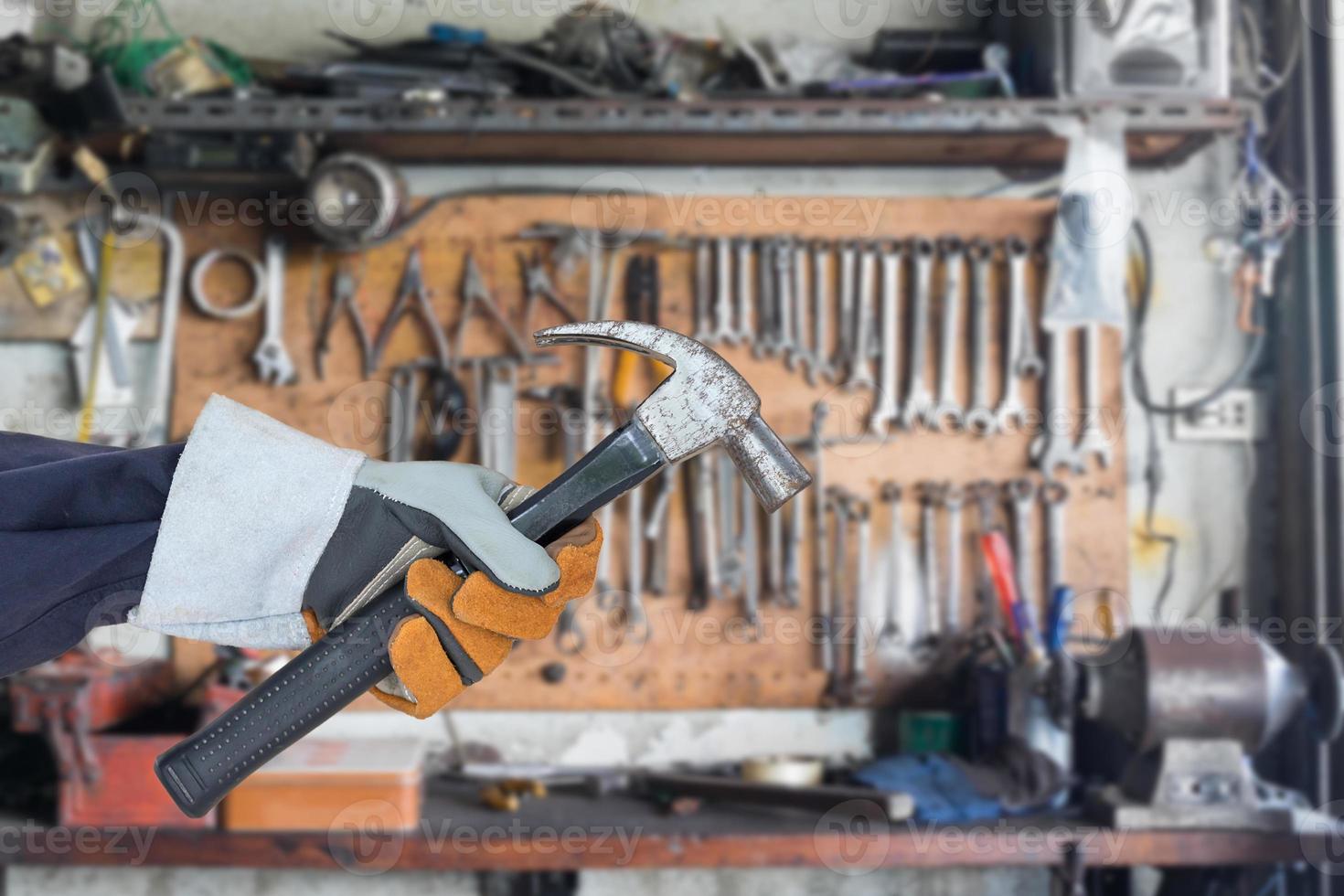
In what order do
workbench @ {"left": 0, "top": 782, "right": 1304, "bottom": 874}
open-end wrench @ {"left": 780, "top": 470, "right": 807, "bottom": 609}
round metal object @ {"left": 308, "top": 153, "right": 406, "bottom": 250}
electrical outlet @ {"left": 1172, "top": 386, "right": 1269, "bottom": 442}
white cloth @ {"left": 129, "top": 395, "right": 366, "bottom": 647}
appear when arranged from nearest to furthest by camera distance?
white cloth @ {"left": 129, "top": 395, "right": 366, "bottom": 647}
workbench @ {"left": 0, "top": 782, "right": 1304, "bottom": 874}
round metal object @ {"left": 308, "top": 153, "right": 406, "bottom": 250}
open-end wrench @ {"left": 780, "top": 470, "right": 807, "bottom": 609}
electrical outlet @ {"left": 1172, "top": 386, "right": 1269, "bottom": 442}

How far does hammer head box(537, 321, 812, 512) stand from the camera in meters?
1.07

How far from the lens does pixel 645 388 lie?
8.27 feet

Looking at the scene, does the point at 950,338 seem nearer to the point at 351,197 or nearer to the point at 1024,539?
the point at 1024,539

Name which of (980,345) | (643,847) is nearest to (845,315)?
(980,345)

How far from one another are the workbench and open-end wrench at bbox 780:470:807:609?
0.50m

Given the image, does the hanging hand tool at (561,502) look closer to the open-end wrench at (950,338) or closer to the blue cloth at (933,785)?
the blue cloth at (933,785)

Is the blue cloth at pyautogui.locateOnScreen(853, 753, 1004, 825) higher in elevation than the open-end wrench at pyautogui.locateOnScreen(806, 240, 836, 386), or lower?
lower

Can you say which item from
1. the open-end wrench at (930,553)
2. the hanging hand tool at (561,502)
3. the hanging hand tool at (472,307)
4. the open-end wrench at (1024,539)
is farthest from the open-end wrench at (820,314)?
the hanging hand tool at (561,502)

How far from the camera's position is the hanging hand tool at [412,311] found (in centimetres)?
252

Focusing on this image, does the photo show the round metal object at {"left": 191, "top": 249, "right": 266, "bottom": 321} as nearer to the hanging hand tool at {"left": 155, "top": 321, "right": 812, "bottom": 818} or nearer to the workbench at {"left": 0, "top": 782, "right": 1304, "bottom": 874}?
the workbench at {"left": 0, "top": 782, "right": 1304, "bottom": 874}

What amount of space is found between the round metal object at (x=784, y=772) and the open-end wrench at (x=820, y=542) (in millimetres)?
240

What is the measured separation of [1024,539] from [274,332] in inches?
63.3

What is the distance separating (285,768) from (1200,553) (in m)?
1.90

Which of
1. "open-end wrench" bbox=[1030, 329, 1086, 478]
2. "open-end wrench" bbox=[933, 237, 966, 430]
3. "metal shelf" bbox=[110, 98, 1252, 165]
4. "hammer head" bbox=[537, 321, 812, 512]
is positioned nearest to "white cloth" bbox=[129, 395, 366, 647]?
"hammer head" bbox=[537, 321, 812, 512]
